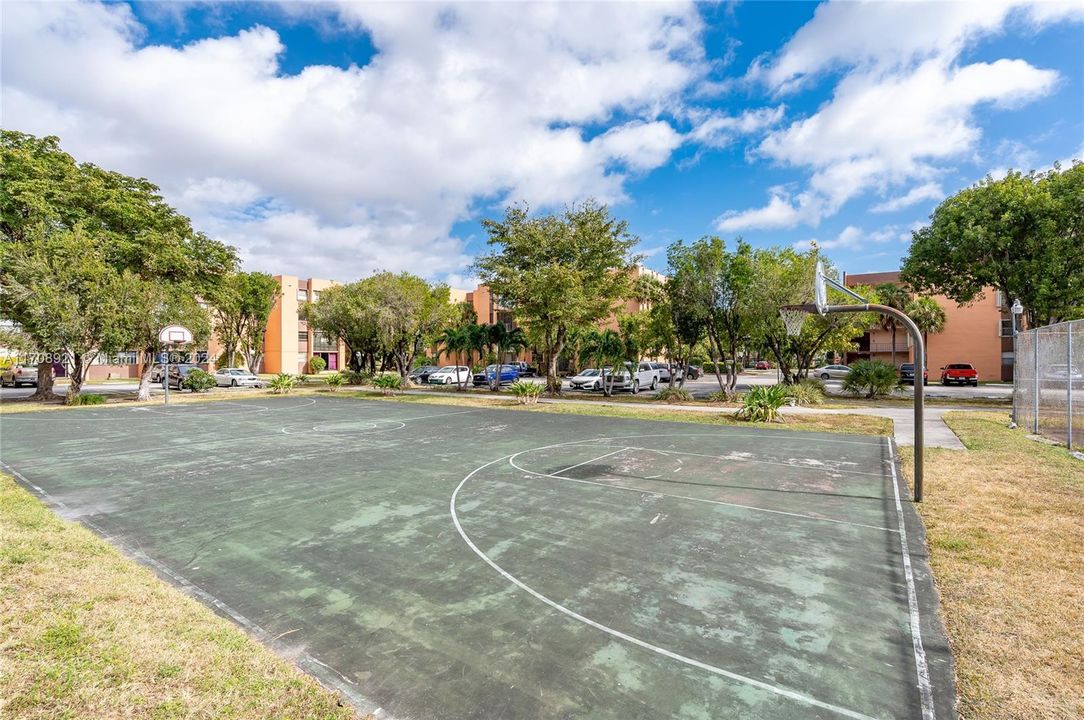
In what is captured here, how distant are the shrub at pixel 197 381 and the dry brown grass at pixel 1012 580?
35.7 meters

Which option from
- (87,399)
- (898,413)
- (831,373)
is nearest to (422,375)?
(87,399)

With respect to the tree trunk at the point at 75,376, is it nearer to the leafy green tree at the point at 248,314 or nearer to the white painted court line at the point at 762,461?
the leafy green tree at the point at 248,314

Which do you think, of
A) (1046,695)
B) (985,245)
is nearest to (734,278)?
(985,245)

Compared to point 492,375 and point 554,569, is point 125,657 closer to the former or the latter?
point 554,569

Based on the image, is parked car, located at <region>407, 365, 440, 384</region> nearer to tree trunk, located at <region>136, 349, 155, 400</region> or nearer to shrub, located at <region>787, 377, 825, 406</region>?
tree trunk, located at <region>136, 349, 155, 400</region>

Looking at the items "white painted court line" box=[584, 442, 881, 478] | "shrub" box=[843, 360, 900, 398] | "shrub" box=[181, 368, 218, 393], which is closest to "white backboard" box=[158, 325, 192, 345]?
"shrub" box=[181, 368, 218, 393]

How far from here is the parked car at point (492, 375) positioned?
34916 mm

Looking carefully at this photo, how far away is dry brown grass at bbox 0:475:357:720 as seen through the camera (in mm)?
3119

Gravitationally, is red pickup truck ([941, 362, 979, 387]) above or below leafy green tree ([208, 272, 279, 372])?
below

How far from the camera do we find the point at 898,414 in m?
18.9

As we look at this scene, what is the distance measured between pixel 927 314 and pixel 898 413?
25.3m

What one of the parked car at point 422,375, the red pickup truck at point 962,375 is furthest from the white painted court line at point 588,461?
the red pickup truck at point 962,375

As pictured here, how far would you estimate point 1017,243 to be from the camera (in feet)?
67.6

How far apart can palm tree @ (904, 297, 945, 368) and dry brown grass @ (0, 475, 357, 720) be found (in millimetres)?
43690
